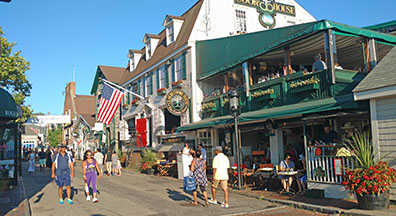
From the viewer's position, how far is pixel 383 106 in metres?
8.87

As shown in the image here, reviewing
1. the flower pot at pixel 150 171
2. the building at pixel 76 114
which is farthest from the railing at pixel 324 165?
the building at pixel 76 114

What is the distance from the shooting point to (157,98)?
22406 millimetres

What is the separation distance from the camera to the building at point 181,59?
18297 mm

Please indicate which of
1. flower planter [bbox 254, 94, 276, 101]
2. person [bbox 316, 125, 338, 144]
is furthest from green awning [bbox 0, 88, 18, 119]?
person [bbox 316, 125, 338, 144]

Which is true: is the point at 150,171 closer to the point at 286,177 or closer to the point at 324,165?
the point at 286,177

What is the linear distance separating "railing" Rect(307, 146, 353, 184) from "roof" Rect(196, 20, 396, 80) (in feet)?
11.9

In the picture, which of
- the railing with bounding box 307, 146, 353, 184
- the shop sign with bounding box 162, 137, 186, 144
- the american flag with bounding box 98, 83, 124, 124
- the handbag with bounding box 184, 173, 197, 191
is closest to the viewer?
the railing with bounding box 307, 146, 353, 184

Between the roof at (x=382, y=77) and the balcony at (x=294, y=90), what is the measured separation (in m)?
1.03

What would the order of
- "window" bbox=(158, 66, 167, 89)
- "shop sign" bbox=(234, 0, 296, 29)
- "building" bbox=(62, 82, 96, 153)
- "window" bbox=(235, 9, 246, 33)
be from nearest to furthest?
"window" bbox=(235, 9, 246, 33)
"shop sign" bbox=(234, 0, 296, 29)
"window" bbox=(158, 66, 167, 89)
"building" bbox=(62, 82, 96, 153)

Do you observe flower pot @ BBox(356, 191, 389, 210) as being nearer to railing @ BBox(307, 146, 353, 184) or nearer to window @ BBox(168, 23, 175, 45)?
railing @ BBox(307, 146, 353, 184)

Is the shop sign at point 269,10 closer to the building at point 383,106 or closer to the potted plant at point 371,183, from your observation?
the building at point 383,106

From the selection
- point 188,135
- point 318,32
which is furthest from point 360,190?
point 188,135

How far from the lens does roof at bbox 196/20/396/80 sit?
10.9 meters

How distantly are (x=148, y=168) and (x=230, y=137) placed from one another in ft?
18.3
